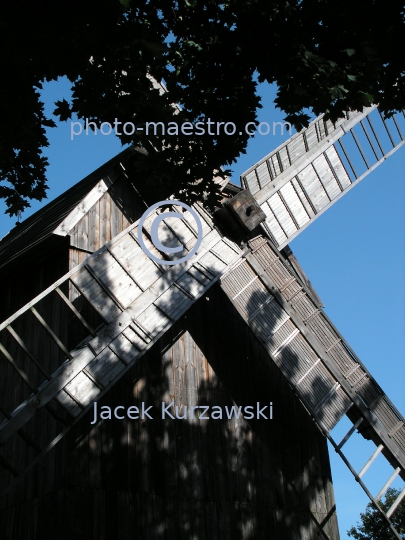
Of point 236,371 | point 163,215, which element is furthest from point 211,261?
point 236,371

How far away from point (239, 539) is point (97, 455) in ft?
8.80

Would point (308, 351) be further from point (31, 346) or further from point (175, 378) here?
point (31, 346)

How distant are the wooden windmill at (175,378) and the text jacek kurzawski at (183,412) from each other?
0.03 m

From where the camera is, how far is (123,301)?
1004cm

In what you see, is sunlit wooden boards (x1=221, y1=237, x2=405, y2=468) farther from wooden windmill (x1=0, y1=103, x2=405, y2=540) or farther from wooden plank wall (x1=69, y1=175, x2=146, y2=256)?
wooden plank wall (x1=69, y1=175, x2=146, y2=256)

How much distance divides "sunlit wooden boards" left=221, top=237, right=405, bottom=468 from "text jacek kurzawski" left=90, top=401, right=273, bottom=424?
1.15 m

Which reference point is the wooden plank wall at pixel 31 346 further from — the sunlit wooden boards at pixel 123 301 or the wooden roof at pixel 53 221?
the sunlit wooden boards at pixel 123 301

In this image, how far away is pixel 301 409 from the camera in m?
12.1

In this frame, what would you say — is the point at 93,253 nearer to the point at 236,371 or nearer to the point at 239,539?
the point at 236,371

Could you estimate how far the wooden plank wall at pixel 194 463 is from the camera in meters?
9.30

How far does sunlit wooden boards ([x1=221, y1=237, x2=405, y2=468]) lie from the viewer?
10.9 metres

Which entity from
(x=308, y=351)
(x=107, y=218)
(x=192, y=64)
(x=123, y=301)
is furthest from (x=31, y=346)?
(x=192, y=64)

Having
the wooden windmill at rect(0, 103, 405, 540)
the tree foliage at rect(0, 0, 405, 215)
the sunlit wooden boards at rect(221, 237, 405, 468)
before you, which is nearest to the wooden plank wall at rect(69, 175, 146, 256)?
the wooden windmill at rect(0, 103, 405, 540)

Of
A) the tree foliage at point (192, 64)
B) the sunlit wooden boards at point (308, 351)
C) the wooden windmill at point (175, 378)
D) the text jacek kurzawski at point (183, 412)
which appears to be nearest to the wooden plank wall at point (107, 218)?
the wooden windmill at point (175, 378)
